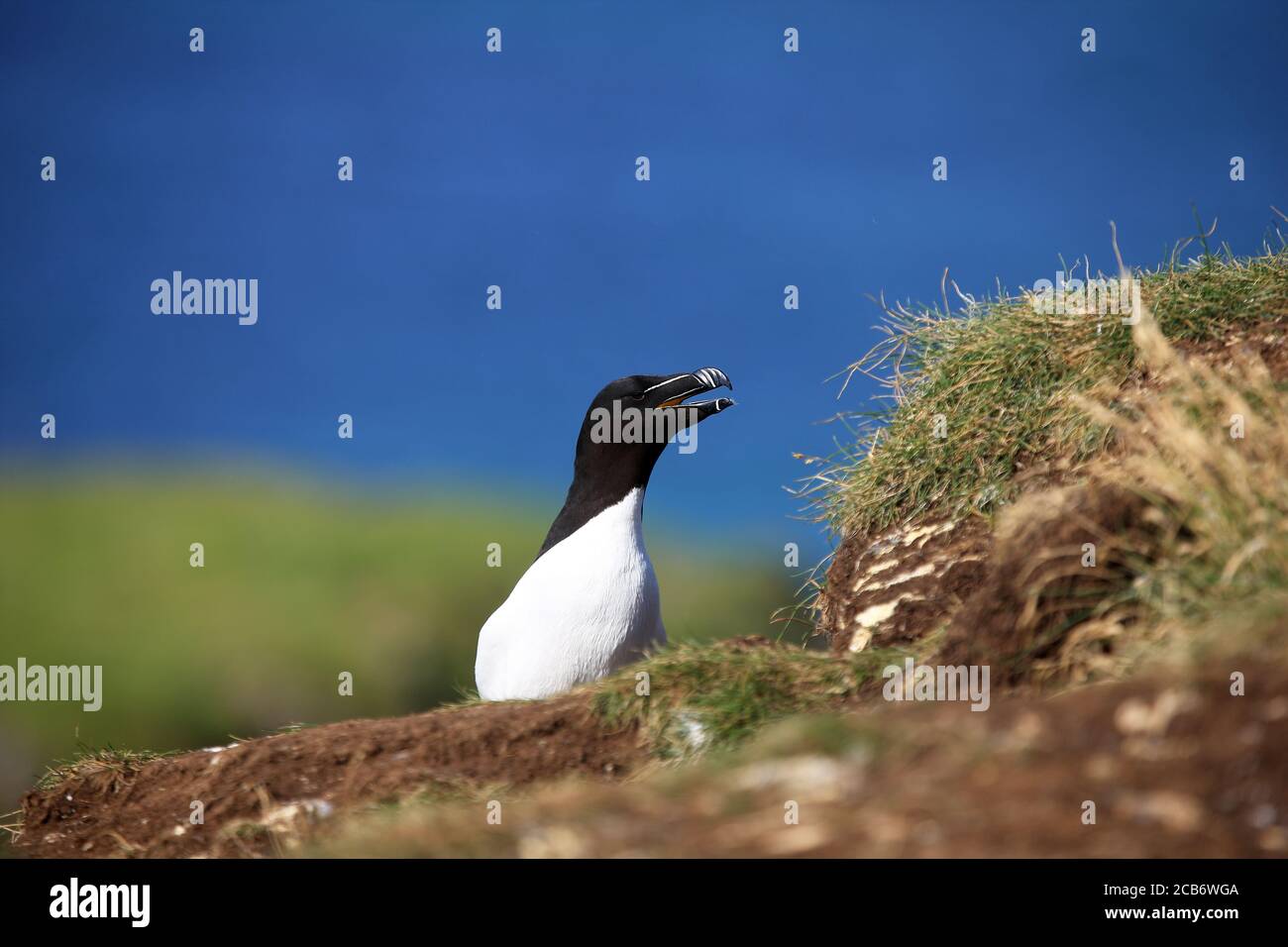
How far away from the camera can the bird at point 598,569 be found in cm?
753

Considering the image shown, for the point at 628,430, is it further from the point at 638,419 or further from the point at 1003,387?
the point at 1003,387

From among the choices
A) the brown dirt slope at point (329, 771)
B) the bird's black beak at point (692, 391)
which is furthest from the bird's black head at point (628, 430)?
the brown dirt slope at point (329, 771)

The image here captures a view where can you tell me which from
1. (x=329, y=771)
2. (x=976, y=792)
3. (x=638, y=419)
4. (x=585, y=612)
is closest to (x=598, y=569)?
(x=585, y=612)

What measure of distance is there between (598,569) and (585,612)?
271 mm

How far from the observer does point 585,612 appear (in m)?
7.50

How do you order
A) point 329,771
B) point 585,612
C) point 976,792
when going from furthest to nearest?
1. point 585,612
2. point 329,771
3. point 976,792

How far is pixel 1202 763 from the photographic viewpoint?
3.50m

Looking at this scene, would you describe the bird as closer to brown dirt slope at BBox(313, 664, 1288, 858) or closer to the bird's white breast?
the bird's white breast

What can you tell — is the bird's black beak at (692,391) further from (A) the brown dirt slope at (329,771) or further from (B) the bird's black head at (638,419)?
(A) the brown dirt slope at (329,771)

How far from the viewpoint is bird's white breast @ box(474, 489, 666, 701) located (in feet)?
24.7

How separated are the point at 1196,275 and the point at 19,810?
26.9 ft
